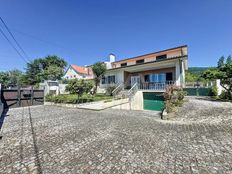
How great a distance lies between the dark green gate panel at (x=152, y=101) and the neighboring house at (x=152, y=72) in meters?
1.21

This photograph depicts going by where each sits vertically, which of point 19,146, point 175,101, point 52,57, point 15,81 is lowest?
point 19,146

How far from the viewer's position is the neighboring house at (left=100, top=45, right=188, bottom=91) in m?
15.2

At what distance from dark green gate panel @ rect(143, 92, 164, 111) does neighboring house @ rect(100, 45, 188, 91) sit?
47.6 inches

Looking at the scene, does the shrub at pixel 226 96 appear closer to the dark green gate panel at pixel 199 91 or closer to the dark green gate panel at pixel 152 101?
the dark green gate panel at pixel 199 91

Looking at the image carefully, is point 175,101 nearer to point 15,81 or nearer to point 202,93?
point 202,93

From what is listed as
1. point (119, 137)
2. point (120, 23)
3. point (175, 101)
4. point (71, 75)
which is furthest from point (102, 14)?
point (71, 75)

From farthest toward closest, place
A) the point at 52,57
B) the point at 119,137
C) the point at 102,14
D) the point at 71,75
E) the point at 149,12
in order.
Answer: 1. the point at 52,57
2. the point at 71,75
3. the point at 102,14
4. the point at 149,12
5. the point at 119,137

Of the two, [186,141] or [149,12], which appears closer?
[186,141]

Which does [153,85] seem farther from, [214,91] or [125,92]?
[214,91]

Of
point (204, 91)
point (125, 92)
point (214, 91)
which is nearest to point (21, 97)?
point (125, 92)

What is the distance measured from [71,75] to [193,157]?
3996cm

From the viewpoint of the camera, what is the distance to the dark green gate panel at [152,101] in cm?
1441

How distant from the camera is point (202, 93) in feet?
47.2

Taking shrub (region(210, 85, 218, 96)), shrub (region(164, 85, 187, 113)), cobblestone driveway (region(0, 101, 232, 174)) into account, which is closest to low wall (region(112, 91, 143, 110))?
shrub (region(164, 85, 187, 113))
